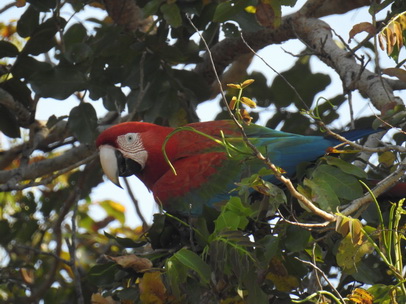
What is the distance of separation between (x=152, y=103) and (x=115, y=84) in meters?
0.14

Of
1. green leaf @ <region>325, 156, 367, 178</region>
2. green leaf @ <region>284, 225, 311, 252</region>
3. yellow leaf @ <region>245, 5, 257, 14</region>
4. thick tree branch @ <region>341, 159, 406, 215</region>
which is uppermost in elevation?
yellow leaf @ <region>245, 5, 257, 14</region>

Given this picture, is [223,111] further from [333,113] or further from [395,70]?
[395,70]

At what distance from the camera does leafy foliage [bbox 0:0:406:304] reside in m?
1.55

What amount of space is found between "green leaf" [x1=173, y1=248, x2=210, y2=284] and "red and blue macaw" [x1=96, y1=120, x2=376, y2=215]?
535 mm

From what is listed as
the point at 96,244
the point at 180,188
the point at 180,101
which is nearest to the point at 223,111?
the point at 180,101

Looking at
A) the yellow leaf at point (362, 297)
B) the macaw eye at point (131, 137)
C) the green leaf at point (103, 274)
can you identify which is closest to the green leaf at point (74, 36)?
the macaw eye at point (131, 137)

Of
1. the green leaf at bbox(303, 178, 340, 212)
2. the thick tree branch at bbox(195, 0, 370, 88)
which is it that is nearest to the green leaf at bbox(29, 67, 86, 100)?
the thick tree branch at bbox(195, 0, 370, 88)

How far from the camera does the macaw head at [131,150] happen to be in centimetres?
250

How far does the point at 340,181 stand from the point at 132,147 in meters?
1.06

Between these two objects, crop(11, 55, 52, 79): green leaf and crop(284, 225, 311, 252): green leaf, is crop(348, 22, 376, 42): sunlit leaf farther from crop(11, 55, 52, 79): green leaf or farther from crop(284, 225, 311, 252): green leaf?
crop(11, 55, 52, 79): green leaf

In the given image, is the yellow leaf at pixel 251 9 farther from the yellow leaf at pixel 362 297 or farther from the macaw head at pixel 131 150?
the yellow leaf at pixel 362 297

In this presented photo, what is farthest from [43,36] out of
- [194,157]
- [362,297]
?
[362,297]

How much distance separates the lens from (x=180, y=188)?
7.63 feet

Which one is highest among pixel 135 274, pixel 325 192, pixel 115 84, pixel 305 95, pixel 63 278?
pixel 115 84
